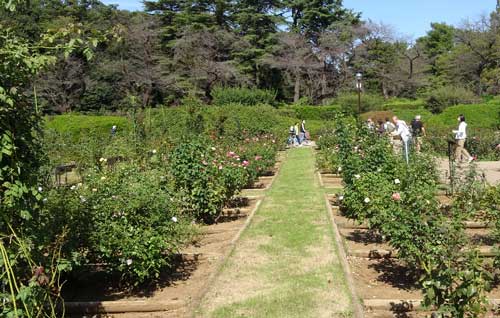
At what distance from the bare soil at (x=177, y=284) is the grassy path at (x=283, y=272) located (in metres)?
0.20

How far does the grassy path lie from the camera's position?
15.6ft

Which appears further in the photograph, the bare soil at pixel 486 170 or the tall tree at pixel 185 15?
the tall tree at pixel 185 15

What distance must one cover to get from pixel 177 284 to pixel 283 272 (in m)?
1.19

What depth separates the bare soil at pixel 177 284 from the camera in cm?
513

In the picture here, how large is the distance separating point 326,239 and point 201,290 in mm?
2384

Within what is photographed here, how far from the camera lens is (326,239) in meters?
7.01

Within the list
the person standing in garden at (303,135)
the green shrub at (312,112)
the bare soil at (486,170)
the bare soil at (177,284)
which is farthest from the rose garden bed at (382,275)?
the green shrub at (312,112)

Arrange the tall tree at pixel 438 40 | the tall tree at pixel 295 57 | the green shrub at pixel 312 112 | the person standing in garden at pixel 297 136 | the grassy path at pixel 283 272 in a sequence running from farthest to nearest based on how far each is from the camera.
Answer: the tall tree at pixel 438 40 < the tall tree at pixel 295 57 < the green shrub at pixel 312 112 < the person standing in garden at pixel 297 136 < the grassy path at pixel 283 272

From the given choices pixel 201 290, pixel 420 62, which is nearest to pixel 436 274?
pixel 201 290

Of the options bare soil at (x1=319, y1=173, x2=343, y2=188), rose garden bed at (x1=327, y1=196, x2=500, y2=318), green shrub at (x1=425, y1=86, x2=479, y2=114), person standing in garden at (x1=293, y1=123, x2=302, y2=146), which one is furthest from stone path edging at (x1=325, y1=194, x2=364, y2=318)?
green shrub at (x1=425, y1=86, x2=479, y2=114)

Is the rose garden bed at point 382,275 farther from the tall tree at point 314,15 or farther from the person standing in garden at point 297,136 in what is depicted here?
the tall tree at point 314,15

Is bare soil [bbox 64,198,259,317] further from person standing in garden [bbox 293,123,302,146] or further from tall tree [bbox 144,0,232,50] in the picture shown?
tall tree [bbox 144,0,232,50]

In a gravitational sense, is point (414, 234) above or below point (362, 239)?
above

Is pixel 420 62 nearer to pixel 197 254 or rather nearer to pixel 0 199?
pixel 197 254
